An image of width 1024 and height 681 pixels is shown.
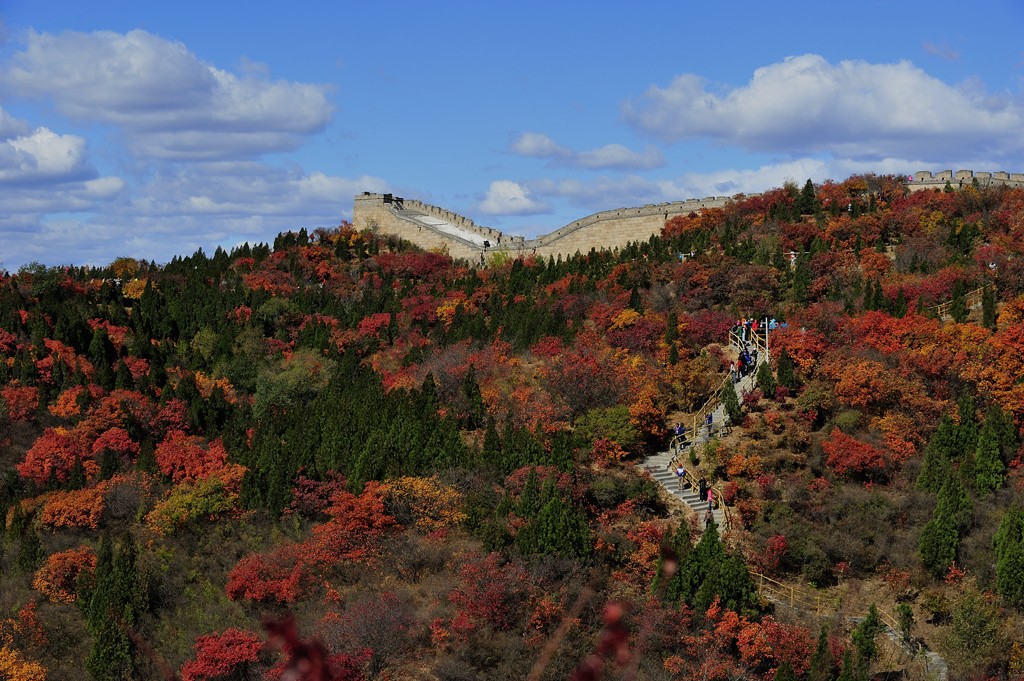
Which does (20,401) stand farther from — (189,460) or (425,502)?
(425,502)

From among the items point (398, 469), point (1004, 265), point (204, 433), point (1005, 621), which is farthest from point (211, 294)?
point (1005, 621)

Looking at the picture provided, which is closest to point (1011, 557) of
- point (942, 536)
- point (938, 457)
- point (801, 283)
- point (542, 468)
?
point (942, 536)

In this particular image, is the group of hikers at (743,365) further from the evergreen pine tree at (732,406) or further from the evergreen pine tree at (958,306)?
the evergreen pine tree at (958,306)

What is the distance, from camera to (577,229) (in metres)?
56.8

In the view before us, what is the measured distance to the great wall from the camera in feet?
170

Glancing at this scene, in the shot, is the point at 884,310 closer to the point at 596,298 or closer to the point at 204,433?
the point at 596,298

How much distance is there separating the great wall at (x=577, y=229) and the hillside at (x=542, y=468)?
446 cm

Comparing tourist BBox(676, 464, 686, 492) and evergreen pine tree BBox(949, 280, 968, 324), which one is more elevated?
evergreen pine tree BBox(949, 280, 968, 324)

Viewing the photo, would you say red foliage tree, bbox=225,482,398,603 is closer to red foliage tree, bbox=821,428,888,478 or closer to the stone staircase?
the stone staircase

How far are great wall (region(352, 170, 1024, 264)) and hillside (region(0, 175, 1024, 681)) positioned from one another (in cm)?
446

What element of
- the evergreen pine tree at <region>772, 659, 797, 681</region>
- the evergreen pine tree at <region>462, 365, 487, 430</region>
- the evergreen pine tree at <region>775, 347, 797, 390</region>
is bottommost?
the evergreen pine tree at <region>772, 659, 797, 681</region>

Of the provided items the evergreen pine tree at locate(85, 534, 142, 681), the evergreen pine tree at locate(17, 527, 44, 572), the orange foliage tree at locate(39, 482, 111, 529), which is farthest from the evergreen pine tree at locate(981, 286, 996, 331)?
the evergreen pine tree at locate(17, 527, 44, 572)

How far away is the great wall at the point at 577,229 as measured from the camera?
51875 millimetres

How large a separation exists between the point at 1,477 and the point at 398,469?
12818mm
